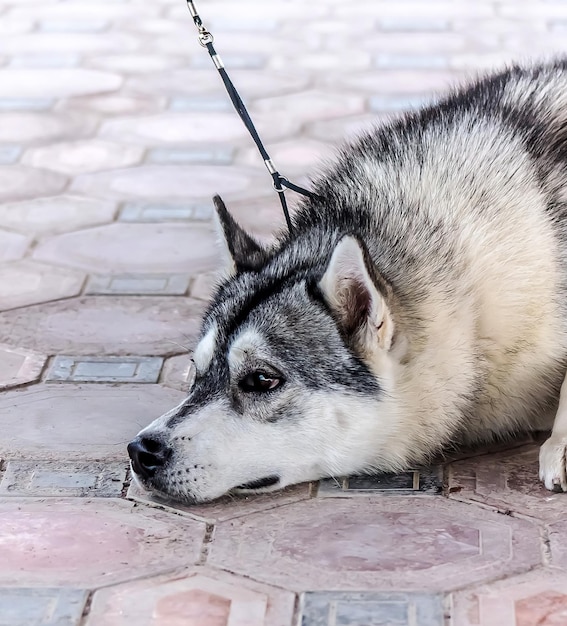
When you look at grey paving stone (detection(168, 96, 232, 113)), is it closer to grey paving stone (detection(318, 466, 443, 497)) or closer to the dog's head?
the dog's head

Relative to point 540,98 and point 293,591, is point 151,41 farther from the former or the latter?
point 293,591

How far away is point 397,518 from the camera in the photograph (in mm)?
3879

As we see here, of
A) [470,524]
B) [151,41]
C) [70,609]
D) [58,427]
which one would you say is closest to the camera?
[70,609]

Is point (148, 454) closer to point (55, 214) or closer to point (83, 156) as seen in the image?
point (55, 214)

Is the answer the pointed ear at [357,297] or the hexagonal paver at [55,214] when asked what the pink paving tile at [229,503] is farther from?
the hexagonal paver at [55,214]

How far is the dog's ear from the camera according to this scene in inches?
171

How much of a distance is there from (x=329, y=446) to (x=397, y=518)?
328 mm

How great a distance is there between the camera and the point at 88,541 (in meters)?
3.78

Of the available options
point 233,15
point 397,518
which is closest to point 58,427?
point 397,518

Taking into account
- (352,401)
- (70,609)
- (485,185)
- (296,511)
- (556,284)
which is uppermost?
(485,185)

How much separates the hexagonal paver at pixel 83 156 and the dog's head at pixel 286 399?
3.60 m

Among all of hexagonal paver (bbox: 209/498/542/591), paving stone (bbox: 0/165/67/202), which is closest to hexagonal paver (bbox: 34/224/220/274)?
paving stone (bbox: 0/165/67/202)

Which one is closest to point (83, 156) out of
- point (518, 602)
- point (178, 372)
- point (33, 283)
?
point (33, 283)

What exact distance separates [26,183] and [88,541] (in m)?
3.75
